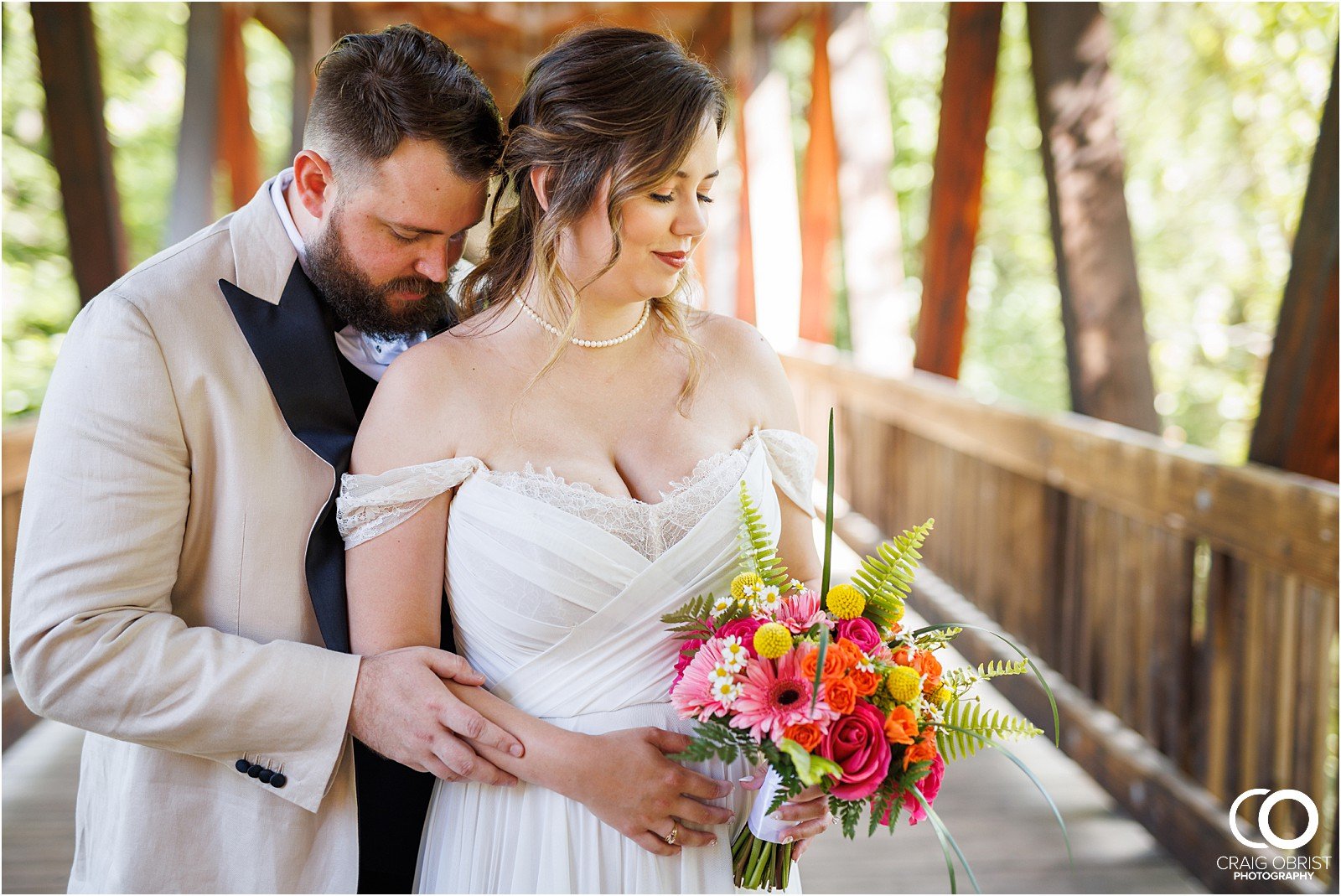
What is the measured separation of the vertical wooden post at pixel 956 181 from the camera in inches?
214

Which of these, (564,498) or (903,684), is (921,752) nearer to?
(903,684)

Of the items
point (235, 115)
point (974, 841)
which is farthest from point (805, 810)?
point (235, 115)

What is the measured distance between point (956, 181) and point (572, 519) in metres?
4.56

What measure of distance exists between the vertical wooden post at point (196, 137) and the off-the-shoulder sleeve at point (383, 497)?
6.10 meters

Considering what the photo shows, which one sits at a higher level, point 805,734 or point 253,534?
point 253,534

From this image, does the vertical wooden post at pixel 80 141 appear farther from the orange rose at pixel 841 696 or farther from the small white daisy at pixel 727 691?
the orange rose at pixel 841 696

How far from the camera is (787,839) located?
166cm

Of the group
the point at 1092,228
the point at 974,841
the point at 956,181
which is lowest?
the point at 974,841

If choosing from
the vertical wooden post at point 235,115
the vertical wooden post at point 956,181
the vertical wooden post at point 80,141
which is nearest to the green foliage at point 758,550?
the vertical wooden post at point 80,141

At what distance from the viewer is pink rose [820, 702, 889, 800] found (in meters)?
1.40

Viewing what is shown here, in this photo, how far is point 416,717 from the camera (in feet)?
5.28

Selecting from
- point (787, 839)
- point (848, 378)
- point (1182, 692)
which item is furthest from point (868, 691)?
point (848, 378)

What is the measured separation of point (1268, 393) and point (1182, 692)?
3.18 feet

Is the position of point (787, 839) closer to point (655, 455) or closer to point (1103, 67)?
point (655, 455)
